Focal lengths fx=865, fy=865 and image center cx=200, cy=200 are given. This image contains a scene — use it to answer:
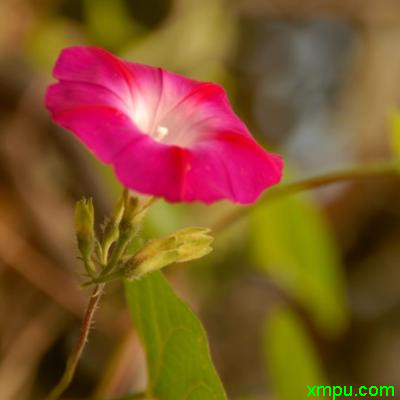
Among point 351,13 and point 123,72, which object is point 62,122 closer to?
point 123,72

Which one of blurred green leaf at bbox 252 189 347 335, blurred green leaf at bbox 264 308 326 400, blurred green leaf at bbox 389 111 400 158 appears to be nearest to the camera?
blurred green leaf at bbox 389 111 400 158

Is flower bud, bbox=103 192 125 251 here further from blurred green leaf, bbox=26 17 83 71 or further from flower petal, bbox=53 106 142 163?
blurred green leaf, bbox=26 17 83 71

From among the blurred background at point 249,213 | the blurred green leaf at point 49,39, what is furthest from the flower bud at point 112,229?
the blurred green leaf at point 49,39

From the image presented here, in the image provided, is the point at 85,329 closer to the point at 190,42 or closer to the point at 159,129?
the point at 159,129

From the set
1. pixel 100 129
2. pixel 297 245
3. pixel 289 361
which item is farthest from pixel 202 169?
pixel 297 245

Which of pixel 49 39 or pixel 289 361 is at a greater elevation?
pixel 49 39

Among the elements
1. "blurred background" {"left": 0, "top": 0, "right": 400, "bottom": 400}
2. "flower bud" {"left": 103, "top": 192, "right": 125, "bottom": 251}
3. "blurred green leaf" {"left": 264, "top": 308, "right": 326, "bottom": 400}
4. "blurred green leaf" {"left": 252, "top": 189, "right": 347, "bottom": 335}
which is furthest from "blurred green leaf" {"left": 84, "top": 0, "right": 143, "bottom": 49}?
"flower bud" {"left": 103, "top": 192, "right": 125, "bottom": 251}

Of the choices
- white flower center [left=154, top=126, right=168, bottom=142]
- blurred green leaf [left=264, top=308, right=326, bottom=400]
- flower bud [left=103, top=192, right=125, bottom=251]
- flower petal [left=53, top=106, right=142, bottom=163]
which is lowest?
blurred green leaf [left=264, top=308, right=326, bottom=400]

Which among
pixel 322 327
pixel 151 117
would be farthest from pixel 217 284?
pixel 151 117
